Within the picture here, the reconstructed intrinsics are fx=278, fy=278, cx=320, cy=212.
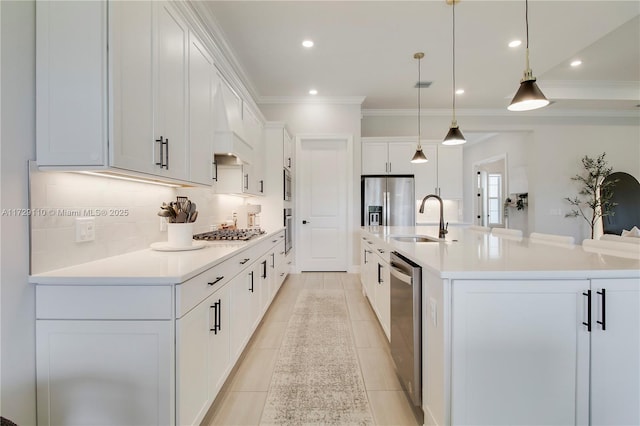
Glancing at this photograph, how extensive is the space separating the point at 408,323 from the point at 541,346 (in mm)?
580

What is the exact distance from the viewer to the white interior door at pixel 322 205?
16.2 feet

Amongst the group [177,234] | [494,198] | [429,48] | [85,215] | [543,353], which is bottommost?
[543,353]

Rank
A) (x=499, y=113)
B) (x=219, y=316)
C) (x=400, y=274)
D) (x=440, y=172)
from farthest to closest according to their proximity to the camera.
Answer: (x=499, y=113), (x=440, y=172), (x=400, y=274), (x=219, y=316)

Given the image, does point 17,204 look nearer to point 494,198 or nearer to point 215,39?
point 215,39

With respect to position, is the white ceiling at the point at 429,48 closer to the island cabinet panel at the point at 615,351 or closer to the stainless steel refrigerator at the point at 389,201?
the stainless steel refrigerator at the point at 389,201

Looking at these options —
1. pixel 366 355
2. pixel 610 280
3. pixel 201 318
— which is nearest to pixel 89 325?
pixel 201 318

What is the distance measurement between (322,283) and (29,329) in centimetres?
337

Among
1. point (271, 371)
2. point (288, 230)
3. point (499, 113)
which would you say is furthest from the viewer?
point (499, 113)

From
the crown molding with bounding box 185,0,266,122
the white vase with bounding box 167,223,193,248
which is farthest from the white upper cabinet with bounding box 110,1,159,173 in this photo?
the crown molding with bounding box 185,0,266,122

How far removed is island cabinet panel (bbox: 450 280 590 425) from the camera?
1148 mm

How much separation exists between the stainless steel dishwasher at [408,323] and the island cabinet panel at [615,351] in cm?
68

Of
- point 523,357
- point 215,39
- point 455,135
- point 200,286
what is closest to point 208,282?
point 200,286

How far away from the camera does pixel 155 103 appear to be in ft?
4.89

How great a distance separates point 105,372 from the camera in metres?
1.13
